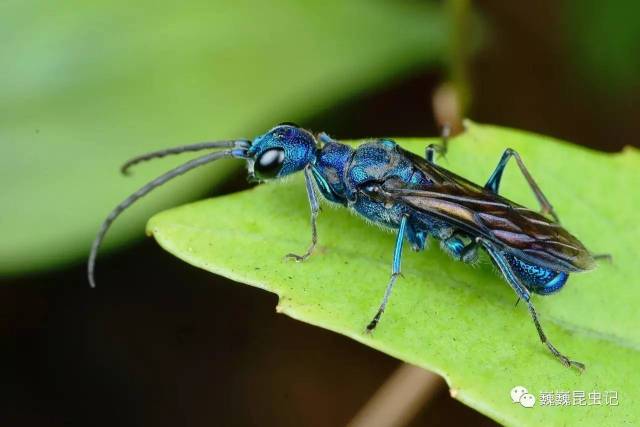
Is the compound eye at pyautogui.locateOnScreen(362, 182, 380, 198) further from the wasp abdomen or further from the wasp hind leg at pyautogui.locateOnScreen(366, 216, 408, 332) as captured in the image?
the wasp abdomen

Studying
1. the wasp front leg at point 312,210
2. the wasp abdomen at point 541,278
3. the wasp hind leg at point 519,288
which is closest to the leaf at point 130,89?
the wasp front leg at point 312,210

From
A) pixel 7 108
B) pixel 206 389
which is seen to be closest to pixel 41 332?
pixel 206 389

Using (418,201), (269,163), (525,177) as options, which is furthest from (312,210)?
(525,177)

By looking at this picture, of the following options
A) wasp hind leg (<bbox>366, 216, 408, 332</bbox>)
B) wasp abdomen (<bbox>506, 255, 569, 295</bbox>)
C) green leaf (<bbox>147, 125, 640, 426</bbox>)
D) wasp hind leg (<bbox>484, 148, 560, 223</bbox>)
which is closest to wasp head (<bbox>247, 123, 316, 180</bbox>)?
green leaf (<bbox>147, 125, 640, 426</bbox>)

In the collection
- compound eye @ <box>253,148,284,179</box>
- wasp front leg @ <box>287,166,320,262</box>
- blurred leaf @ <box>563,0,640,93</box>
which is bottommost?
blurred leaf @ <box>563,0,640,93</box>

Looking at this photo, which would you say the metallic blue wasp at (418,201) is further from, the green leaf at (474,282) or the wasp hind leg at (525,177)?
the green leaf at (474,282)

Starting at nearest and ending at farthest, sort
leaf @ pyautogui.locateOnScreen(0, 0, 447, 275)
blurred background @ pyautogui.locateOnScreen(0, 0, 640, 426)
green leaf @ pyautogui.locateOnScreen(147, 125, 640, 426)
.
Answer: green leaf @ pyautogui.locateOnScreen(147, 125, 640, 426) < leaf @ pyautogui.locateOnScreen(0, 0, 447, 275) < blurred background @ pyautogui.locateOnScreen(0, 0, 640, 426)
